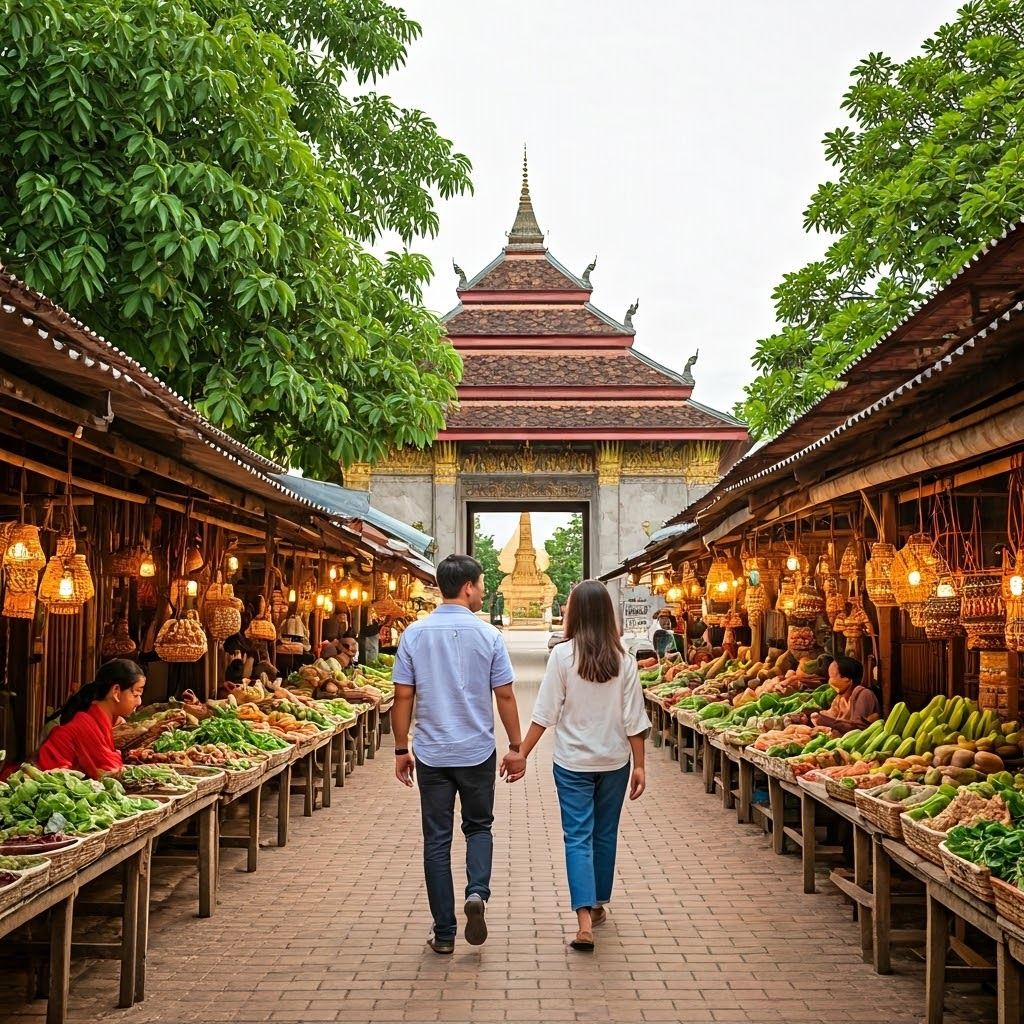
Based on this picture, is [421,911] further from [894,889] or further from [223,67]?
[223,67]

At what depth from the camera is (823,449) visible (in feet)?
22.6

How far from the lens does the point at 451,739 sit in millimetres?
5617

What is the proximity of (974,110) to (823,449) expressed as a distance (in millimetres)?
9813

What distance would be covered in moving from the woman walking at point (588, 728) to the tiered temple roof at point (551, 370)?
22.2 m

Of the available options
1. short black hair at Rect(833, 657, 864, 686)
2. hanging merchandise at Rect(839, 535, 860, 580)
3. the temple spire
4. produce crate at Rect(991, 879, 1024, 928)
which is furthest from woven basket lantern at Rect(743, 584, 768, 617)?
the temple spire

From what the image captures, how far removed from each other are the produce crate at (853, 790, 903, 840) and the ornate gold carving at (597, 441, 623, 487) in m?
23.3

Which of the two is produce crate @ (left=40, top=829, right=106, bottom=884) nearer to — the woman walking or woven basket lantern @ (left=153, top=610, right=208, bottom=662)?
the woman walking

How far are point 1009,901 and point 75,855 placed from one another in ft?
10.8

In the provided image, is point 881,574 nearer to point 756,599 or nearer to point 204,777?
point 756,599

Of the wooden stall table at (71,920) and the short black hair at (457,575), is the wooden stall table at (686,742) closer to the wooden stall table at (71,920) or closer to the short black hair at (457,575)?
the short black hair at (457,575)

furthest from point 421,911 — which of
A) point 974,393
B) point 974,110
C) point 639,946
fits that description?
point 974,110

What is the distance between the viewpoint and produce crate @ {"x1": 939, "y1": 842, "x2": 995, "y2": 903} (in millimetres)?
4148

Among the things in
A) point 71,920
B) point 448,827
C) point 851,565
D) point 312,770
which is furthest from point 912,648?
point 71,920

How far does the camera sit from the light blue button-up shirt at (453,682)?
5629mm
